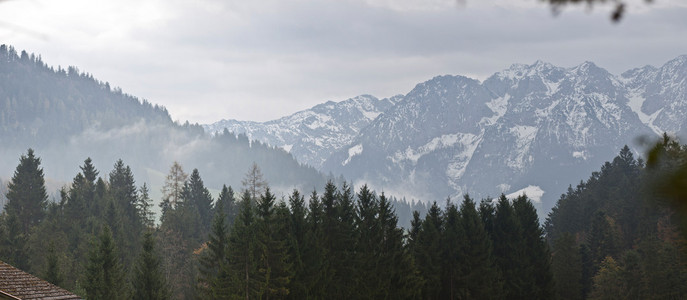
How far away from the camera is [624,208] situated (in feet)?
326

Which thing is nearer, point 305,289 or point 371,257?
point 305,289

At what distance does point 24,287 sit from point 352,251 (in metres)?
33.7

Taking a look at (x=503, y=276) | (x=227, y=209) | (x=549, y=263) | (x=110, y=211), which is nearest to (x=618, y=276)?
(x=549, y=263)

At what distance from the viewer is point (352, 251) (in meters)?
57.4

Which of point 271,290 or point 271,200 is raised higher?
point 271,200

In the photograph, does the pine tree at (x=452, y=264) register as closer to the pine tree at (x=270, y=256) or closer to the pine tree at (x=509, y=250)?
the pine tree at (x=509, y=250)

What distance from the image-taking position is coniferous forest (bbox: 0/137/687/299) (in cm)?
5106

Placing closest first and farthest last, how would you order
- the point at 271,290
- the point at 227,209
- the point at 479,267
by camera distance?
1. the point at 271,290
2. the point at 479,267
3. the point at 227,209

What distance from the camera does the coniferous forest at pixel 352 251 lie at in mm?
51062

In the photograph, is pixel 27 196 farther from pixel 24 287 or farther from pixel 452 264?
pixel 24 287

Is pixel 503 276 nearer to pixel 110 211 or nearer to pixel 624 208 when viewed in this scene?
pixel 624 208

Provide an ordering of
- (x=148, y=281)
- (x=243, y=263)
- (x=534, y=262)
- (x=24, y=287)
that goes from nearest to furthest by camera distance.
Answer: (x=24, y=287)
(x=243, y=263)
(x=148, y=281)
(x=534, y=262)

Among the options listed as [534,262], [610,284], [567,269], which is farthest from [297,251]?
[567,269]

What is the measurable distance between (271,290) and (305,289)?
12.1 feet
